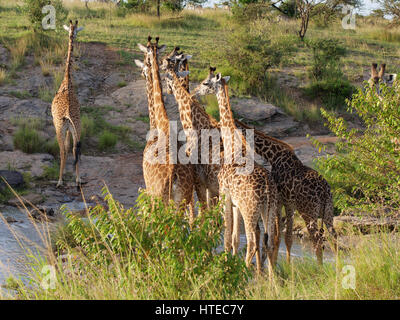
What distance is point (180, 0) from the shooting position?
2650 cm

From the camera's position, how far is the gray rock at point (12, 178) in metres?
9.71

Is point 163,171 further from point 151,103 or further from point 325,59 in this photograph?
point 325,59

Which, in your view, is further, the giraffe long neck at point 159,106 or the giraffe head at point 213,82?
the giraffe head at point 213,82

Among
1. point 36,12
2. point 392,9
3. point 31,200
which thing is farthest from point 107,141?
point 392,9

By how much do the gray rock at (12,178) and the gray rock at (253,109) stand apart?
635cm

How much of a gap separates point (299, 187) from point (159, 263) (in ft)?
7.07

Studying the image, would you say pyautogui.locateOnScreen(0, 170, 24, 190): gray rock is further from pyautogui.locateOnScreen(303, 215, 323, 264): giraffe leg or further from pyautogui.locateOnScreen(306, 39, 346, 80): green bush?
pyautogui.locateOnScreen(306, 39, 346, 80): green bush

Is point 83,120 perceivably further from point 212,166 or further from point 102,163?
point 212,166

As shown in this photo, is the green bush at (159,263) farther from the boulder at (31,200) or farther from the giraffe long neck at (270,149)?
the boulder at (31,200)

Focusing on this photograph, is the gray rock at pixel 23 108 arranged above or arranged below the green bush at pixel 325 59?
below

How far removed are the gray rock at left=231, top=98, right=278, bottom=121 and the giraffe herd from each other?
7298 mm

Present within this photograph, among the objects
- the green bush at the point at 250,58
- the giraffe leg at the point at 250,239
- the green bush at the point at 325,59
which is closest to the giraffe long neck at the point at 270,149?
the giraffe leg at the point at 250,239

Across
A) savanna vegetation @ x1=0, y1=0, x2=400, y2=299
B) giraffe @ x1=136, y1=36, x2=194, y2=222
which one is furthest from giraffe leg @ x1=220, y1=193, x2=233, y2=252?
savanna vegetation @ x1=0, y1=0, x2=400, y2=299
